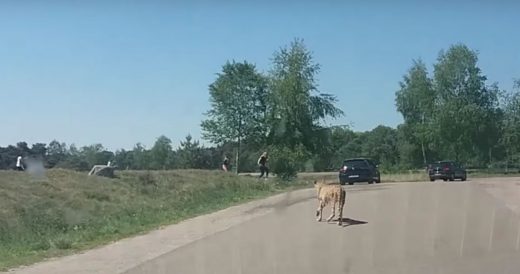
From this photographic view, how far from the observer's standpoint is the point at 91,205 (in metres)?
27.0

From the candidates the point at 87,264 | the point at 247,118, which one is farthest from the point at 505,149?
the point at 87,264

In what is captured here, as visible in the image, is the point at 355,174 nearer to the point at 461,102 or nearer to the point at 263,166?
the point at 263,166

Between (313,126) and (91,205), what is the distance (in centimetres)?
4225

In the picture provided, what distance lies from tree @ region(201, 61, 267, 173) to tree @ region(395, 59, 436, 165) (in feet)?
79.2

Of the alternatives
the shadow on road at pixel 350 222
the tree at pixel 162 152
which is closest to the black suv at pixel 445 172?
the shadow on road at pixel 350 222

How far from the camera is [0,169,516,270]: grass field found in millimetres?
17094

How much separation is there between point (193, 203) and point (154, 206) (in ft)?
5.50

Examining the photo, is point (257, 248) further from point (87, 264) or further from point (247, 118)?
point (247, 118)

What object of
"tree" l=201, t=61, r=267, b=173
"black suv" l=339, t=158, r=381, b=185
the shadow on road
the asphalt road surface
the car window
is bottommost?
the asphalt road surface

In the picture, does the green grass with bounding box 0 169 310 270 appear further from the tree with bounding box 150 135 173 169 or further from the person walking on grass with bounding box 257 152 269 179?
the tree with bounding box 150 135 173 169

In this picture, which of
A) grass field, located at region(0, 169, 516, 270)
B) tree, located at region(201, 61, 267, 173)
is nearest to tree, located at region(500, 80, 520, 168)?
tree, located at region(201, 61, 267, 173)

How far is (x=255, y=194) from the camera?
32.8 m

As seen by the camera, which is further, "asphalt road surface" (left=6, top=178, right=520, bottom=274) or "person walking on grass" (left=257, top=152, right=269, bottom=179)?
"person walking on grass" (left=257, top=152, right=269, bottom=179)

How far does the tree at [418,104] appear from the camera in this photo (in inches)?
3659
